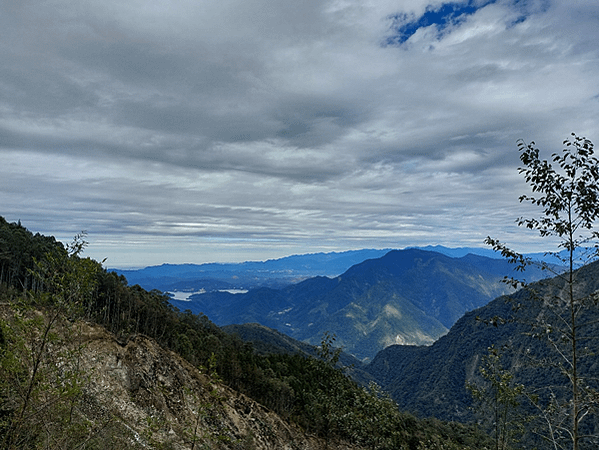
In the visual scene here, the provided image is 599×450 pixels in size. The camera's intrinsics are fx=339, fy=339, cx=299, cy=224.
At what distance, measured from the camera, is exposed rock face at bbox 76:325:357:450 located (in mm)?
31062

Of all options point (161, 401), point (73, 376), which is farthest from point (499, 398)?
point (161, 401)

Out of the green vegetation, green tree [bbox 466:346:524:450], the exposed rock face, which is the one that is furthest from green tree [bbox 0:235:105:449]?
green tree [bbox 466:346:524:450]

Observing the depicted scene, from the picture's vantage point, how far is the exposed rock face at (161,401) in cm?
3106

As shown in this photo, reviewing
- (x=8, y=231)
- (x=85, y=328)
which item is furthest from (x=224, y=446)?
(x=8, y=231)

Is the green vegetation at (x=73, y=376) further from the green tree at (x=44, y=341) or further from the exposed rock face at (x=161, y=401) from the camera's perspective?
the exposed rock face at (x=161, y=401)

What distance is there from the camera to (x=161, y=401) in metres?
36.1

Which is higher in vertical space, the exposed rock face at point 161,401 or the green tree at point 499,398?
the green tree at point 499,398

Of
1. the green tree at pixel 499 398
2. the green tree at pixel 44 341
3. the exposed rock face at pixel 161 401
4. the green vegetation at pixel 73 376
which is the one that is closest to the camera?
the green tree at pixel 44 341

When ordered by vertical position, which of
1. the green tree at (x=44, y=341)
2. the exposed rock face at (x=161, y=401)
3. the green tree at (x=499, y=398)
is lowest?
the exposed rock face at (x=161, y=401)

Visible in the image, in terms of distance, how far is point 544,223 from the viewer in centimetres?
1111

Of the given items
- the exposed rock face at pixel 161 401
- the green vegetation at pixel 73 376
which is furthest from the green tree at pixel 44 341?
the exposed rock face at pixel 161 401

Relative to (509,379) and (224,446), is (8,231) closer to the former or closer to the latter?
(224,446)

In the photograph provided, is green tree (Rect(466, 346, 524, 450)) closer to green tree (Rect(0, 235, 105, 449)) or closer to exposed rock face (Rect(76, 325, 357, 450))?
green tree (Rect(0, 235, 105, 449))

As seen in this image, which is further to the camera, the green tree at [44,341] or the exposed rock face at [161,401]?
the exposed rock face at [161,401]
